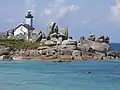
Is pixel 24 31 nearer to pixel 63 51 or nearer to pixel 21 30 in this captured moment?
pixel 21 30

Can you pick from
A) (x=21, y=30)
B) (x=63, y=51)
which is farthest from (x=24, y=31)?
(x=63, y=51)

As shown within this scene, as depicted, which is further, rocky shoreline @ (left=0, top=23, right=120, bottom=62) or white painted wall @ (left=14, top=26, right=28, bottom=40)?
white painted wall @ (left=14, top=26, right=28, bottom=40)

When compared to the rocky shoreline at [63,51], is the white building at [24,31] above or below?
above

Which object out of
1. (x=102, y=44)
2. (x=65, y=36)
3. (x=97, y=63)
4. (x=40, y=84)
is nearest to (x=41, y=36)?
(x=65, y=36)

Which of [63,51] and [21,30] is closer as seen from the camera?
[63,51]

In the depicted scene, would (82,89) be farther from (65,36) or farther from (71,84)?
(65,36)

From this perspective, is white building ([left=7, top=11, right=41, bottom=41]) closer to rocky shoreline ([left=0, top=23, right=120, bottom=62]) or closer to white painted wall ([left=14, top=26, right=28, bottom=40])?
white painted wall ([left=14, top=26, right=28, bottom=40])

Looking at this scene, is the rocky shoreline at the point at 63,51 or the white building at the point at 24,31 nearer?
the rocky shoreline at the point at 63,51

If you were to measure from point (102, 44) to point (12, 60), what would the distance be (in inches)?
1157

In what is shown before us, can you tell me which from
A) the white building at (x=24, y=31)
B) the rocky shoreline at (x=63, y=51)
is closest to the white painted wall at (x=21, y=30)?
the white building at (x=24, y=31)

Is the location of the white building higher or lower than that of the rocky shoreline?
higher

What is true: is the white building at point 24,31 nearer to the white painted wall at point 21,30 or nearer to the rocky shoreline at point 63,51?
the white painted wall at point 21,30

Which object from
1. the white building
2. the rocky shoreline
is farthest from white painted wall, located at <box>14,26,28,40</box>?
the rocky shoreline

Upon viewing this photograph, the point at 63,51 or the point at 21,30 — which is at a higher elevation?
the point at 21,30
